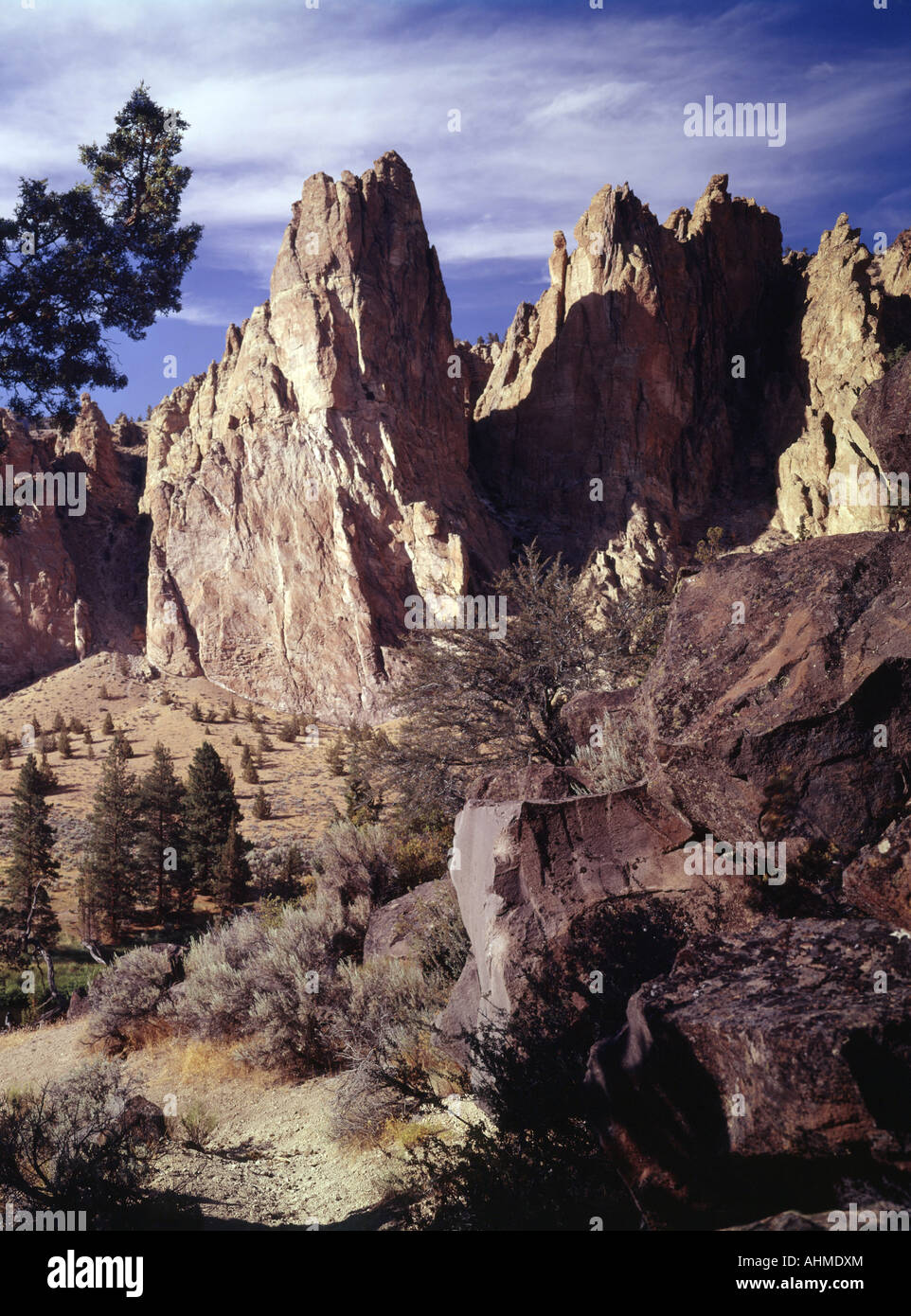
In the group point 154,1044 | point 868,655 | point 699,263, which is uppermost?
point 699,263

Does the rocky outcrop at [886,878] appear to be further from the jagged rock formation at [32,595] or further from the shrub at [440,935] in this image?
the jagged rock formation at [32,595]

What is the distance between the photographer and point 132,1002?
386 inches

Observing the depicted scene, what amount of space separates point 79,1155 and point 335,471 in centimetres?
3956

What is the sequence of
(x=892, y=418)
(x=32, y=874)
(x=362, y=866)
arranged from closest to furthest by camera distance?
1. (x=892, y=418)
2. (x=362, y=866)
3. (x=32, y=874)

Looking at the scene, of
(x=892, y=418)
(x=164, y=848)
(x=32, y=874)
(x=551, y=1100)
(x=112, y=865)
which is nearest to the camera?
(x=551, y=1100)

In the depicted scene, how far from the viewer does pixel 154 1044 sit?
30.5ft

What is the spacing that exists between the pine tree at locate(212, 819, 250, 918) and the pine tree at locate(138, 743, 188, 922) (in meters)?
0.89

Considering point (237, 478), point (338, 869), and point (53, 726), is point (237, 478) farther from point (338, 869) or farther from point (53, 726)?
point (338, 869)

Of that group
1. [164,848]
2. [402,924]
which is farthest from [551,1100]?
[164,848]

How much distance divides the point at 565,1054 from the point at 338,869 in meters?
6.10

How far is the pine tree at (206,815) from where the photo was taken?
65.7ft

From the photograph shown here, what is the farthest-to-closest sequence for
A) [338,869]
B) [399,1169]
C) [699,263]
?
[699,263]
[338,869]
[399,1169]

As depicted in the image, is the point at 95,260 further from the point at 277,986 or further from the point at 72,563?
the point at 72,563
